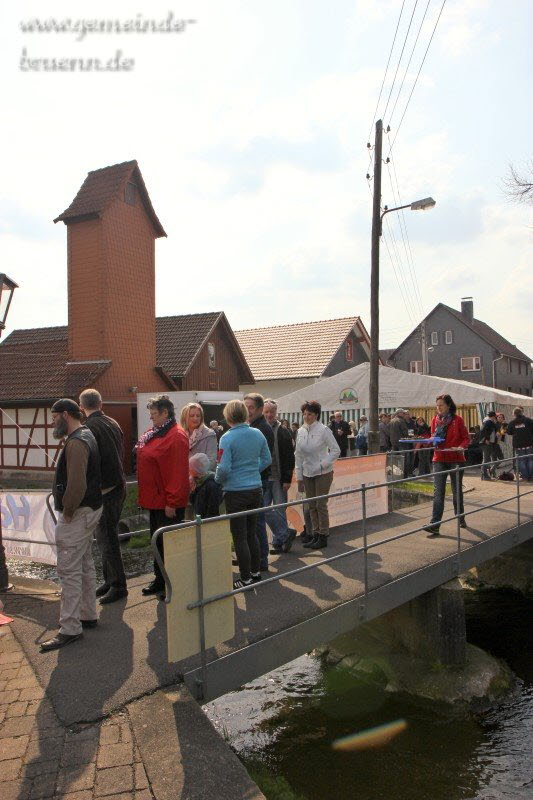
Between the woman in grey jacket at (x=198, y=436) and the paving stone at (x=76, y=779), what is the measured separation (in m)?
3.16


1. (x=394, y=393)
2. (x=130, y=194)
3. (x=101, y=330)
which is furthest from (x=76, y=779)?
(x=130, y=194)

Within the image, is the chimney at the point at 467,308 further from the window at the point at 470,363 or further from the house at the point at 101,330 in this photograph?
the house at the point at 101,330

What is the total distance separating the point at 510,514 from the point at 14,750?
8.37 m

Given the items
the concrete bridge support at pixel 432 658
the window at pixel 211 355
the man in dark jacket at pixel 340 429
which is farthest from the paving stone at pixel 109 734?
the window at pixel 211 355

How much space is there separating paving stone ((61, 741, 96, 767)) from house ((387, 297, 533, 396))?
54.2 metres

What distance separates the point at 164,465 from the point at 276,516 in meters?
2.54

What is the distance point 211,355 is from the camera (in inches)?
1201

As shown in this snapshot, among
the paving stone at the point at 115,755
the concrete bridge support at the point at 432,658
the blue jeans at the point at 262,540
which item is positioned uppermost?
the blue jeans at the point at 262,540

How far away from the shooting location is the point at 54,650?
4750mm

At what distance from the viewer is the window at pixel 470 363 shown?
2258 inches

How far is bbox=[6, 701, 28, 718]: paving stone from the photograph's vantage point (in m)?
3.81

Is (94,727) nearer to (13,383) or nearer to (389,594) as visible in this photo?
(389,594)

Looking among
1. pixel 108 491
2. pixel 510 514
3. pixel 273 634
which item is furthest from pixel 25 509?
pixel 510 514

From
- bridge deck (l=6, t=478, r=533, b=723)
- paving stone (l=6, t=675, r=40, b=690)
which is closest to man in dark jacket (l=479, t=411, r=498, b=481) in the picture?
bridge deck (l=6, t=478, r=533, b=723)
